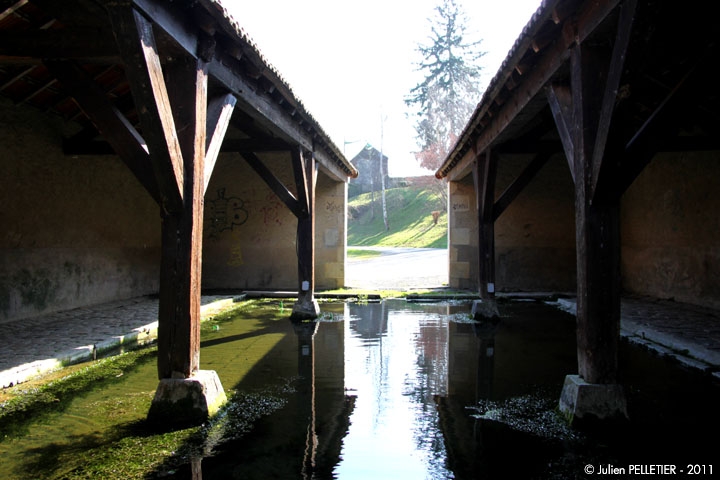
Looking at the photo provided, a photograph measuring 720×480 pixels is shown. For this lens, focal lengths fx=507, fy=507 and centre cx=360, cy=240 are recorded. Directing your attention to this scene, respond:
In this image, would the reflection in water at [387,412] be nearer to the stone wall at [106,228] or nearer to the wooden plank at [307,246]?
the wooden plank at [307,246]

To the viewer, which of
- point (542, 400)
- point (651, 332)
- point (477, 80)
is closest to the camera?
point (542, 400)

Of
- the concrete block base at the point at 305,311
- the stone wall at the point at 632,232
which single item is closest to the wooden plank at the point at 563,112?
the concrete block base at the point at 305,311

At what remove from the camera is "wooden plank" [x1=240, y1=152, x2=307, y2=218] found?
27.2 ft

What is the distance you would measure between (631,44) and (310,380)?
375 cm

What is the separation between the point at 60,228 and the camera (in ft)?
28.1

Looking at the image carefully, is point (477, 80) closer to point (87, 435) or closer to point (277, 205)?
point (277, 205)

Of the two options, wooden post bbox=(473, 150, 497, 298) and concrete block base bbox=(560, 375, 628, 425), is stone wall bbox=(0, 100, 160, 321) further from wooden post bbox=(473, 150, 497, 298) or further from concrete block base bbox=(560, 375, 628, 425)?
concrete block base bbox=(560, 375, 628, 425)

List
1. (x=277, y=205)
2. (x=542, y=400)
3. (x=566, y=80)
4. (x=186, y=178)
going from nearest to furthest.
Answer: (x=186, y=178) < (x=542, y=400) < (x=566, y=80) < (x=277, y=205)

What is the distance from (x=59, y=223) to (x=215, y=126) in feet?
18.3

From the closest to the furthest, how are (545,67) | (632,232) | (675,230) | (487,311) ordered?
1. (545,67)
2. (487,311)
3. (675,230)
4. (632,232)

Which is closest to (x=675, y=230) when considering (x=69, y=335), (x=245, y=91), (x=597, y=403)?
(x=597, y=403)

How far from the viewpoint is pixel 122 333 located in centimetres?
666

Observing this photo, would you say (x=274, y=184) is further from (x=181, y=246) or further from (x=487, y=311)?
(x=181, y=246)

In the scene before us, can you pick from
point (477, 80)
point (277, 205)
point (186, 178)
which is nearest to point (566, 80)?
point (186, 178)
